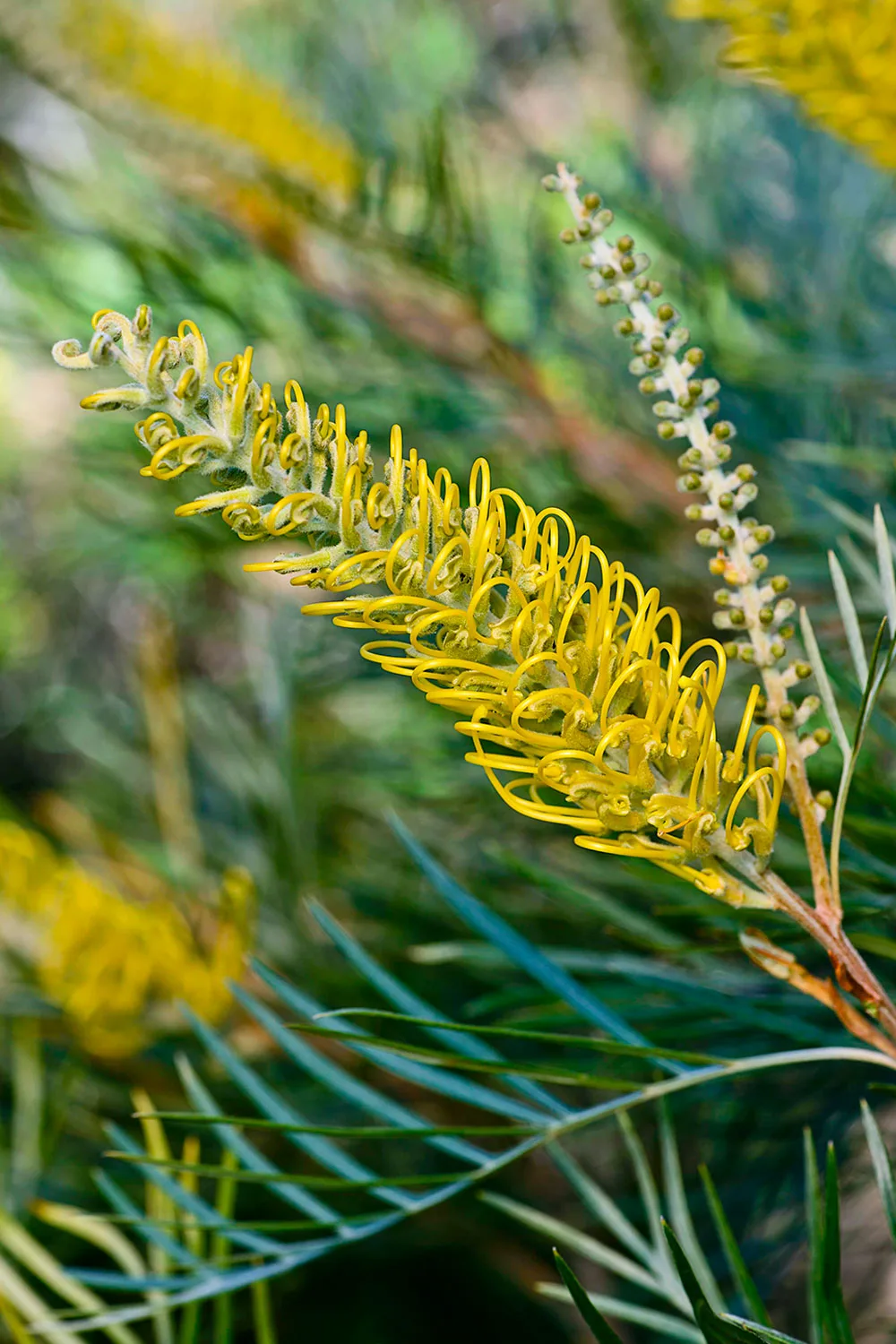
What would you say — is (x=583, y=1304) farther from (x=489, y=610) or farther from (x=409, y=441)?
(x=409, y=441)

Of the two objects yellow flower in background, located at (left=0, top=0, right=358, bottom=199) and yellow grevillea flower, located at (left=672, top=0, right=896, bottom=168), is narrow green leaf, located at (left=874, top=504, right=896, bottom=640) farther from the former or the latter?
yellow flower in background, located at (left=0, top=0, right=358, bottom=199)

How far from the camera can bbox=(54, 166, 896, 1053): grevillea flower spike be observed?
0.15m

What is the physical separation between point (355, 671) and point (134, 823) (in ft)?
0.75

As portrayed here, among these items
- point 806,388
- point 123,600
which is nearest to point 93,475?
point 806,388

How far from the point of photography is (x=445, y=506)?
15 cm

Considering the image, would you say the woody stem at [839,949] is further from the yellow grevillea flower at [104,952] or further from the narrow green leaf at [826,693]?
the yellow grevillea flower at [104,952]

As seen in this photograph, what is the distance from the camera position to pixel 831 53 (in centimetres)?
23

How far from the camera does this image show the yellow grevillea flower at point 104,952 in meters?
0.35

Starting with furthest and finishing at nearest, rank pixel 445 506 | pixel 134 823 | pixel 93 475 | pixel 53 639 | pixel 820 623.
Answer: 1. pixel 53 639
2. pixel 134 823
3. pixel 93 475
4. pixel 820 623
5. pixel 445 506

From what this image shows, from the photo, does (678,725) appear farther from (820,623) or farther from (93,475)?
(93,475)

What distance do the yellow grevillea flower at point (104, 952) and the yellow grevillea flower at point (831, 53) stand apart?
298mm

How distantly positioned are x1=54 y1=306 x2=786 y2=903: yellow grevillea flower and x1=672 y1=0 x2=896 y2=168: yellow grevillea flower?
156 mm

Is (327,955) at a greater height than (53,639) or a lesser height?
lesser

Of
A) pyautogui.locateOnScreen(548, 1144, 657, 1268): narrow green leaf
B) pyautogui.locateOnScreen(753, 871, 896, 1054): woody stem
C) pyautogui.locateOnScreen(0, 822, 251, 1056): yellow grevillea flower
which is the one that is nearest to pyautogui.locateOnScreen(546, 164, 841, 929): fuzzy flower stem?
pyautogui.locateOnScreen(753, 871, 896, 1054): woody stem
